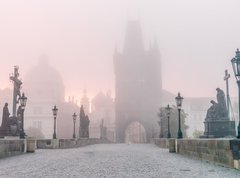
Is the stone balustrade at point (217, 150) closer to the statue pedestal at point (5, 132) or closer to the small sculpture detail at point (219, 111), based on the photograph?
the small sculpture detail at point (219, 111)

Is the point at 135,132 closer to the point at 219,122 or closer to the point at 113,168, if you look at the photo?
the point at 219,122

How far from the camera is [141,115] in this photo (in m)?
108

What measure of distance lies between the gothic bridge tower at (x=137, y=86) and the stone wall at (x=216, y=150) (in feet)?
286

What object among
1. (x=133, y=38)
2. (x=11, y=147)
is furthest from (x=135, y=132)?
(x=11, y=147)

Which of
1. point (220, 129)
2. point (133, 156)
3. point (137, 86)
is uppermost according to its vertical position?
point (137, 86)

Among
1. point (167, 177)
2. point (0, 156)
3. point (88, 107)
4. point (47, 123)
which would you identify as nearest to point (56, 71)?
point (47, 123)

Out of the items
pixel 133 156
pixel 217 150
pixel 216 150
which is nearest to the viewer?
pixel 217 150

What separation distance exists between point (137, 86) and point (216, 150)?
98.7m

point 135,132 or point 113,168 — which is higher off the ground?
point 135,132

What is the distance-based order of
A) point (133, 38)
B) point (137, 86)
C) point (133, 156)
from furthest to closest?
point (133, 38) < point (137, 86) < point (133, 156)

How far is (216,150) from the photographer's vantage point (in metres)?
12.5

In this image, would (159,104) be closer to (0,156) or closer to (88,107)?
(88,107)

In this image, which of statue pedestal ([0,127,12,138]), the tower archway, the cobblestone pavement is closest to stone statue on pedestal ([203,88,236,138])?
the cobblestone pavement

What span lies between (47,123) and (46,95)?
1145 cm
